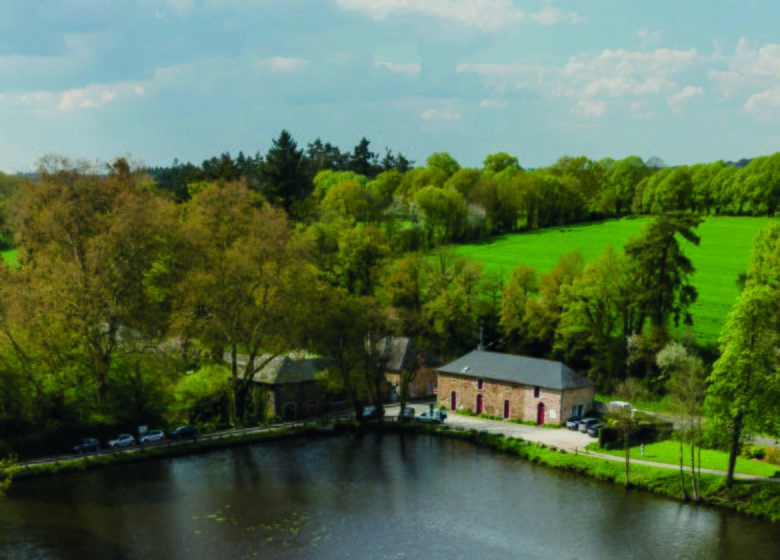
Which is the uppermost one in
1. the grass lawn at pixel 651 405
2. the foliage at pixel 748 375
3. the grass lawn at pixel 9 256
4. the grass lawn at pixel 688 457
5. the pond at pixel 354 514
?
the grass lawn at pixel 9 256

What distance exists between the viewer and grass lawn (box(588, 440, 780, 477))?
4009cm

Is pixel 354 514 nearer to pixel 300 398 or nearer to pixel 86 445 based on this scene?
pixel 86 445

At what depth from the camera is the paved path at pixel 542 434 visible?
4200 centimetres

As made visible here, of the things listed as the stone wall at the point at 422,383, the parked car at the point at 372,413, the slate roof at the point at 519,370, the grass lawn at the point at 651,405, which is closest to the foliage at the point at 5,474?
the parked car at the point at 372,413

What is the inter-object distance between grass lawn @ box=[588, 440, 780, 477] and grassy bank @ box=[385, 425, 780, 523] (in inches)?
76.3

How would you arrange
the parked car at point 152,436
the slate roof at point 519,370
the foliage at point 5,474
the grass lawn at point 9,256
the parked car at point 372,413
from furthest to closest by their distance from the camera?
the grass lawn at point 9,256
the parked car at point 372,413
the slate roof at point 519,370
the parked car at point 152,436
the foliage at point 5,474

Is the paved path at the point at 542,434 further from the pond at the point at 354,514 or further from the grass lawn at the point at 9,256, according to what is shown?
the grass lawn at the point at 9,256

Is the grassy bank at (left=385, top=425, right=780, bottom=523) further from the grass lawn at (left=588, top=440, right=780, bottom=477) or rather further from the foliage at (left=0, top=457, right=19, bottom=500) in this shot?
the foliage at (left=0, top=457, right=19, bottom=500)

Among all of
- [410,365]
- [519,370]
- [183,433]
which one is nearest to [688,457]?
[519,370]

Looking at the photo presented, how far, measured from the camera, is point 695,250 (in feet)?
290

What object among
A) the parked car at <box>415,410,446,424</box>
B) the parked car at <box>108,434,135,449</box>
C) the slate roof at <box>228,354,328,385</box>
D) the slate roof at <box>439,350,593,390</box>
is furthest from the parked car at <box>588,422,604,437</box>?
the parked car at <box>108,434,135,449</box>

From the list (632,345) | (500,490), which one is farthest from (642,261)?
(500,490)

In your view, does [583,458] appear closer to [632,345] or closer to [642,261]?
[632,345]

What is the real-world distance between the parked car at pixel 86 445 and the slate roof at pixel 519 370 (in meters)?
24.9
